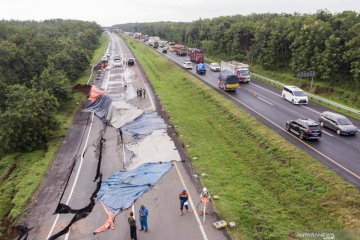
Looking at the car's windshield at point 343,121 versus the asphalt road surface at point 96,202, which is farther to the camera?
the car's windshield at point 343,121

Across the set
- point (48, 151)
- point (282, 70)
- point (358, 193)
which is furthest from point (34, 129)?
point (282, 70)

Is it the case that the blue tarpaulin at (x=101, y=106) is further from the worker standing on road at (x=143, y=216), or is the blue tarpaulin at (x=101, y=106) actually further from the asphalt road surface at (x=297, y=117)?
the worker standing on road at (x=143, y=216)

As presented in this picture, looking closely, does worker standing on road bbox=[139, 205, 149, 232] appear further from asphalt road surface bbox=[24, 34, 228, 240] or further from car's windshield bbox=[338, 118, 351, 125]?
car's windshield bbox=[338, 118, 351, 125]

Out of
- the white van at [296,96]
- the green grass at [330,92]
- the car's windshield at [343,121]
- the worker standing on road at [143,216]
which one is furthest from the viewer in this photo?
the white van at [296,96]

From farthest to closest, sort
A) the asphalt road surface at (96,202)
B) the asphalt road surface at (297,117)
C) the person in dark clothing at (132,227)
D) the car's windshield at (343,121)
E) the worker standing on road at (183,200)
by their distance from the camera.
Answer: the car's windshield at (343,121) < the asphalt road surface at (297,117) < the worker standing on road at (183,200) < the asphalt road surface at (96,202) < the person in dark clothing at (132,227)

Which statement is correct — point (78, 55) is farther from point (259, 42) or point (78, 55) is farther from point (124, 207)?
point (124, 207)

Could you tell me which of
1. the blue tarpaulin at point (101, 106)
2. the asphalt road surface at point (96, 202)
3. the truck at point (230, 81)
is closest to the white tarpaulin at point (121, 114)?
the blue tarpaulin at point (101, 106)
